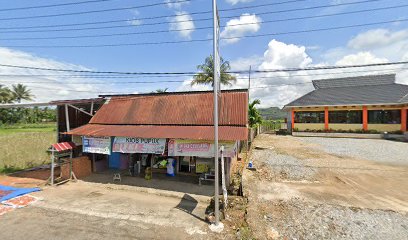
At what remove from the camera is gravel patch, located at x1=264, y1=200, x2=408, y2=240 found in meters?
6.21

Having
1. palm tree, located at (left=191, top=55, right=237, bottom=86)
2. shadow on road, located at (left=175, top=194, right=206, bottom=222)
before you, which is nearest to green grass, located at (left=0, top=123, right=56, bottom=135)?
palm tree, located at (left=191, top=55, right=237, bottom=86)

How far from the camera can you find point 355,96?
89.2 feet

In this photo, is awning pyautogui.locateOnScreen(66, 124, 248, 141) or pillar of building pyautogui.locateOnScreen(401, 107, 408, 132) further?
pillar of building pyautogui.locateOnScreen(401, 107, 408, 132)

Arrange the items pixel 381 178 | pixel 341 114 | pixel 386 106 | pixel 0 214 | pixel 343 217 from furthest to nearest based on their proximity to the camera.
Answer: pixel 341 114 → pixel 386 106 → pixel 381 178 → pixel 0 214 → pixel 343 217

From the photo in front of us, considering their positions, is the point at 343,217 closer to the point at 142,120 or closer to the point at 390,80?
the point at 142,120

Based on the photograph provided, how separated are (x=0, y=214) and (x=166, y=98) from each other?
9121 mm

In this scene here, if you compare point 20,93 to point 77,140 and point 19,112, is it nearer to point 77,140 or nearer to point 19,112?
point 19,112

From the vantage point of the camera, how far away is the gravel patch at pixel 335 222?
6.21 metres

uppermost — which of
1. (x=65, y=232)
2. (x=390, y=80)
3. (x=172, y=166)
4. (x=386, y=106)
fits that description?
(x=390, y=80)

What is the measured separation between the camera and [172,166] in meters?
12.2

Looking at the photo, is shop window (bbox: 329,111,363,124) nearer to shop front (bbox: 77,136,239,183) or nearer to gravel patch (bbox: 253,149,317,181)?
gravel patch (bbox: 253,149,317,181)

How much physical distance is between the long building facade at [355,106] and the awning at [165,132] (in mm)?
21933

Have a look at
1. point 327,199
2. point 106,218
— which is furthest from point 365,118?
point 106,218

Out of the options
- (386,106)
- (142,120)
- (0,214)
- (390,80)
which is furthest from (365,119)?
(0,214)
